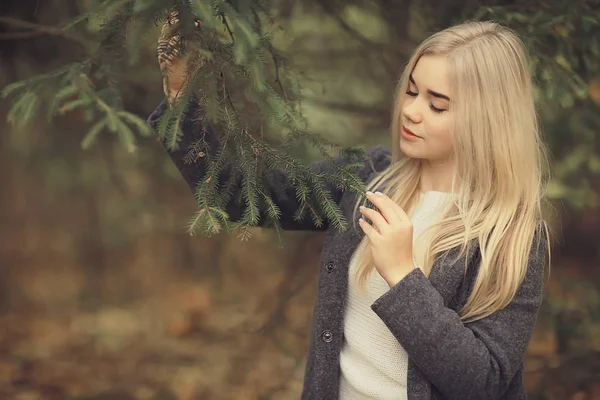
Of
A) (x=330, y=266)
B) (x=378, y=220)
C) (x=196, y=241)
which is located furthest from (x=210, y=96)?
(x=196, y=241)

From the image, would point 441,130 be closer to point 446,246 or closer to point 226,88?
point 446,246

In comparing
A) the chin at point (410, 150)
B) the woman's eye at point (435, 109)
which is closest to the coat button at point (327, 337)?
the chin at point (410, 150)

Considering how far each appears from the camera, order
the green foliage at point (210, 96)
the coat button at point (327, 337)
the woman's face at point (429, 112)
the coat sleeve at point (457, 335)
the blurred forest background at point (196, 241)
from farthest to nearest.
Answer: the blurred forest background at point (196, 241) < the coat button at point (327, 337) < the woman's face at point (429, 112) < the coat sleeve at point (457, 335) < the green foliage at point (210, 96)

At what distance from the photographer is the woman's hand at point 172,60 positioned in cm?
153

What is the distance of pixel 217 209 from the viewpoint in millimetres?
1575

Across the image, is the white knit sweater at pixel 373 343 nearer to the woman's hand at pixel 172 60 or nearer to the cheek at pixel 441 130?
the cheek at pixel 441 130

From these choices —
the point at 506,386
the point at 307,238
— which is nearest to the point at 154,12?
the point at 506,386

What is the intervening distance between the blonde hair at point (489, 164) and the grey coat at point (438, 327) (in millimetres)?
37

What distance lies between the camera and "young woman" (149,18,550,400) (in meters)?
1.64

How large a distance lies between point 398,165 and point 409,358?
53 centimetres

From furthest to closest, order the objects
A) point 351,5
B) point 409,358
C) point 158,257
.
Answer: point 158,257
point 351,5
point 409,358

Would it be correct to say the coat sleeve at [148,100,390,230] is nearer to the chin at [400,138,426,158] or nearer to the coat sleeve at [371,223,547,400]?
the chin at [400,138,426,158]

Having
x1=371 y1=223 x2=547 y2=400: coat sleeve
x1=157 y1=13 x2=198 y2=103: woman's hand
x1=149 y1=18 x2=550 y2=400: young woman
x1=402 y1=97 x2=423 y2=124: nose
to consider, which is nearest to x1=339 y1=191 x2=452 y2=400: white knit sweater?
x1=149 y1=18 x2=550 y2=400: young woman

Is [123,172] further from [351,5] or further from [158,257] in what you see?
[351,5]
